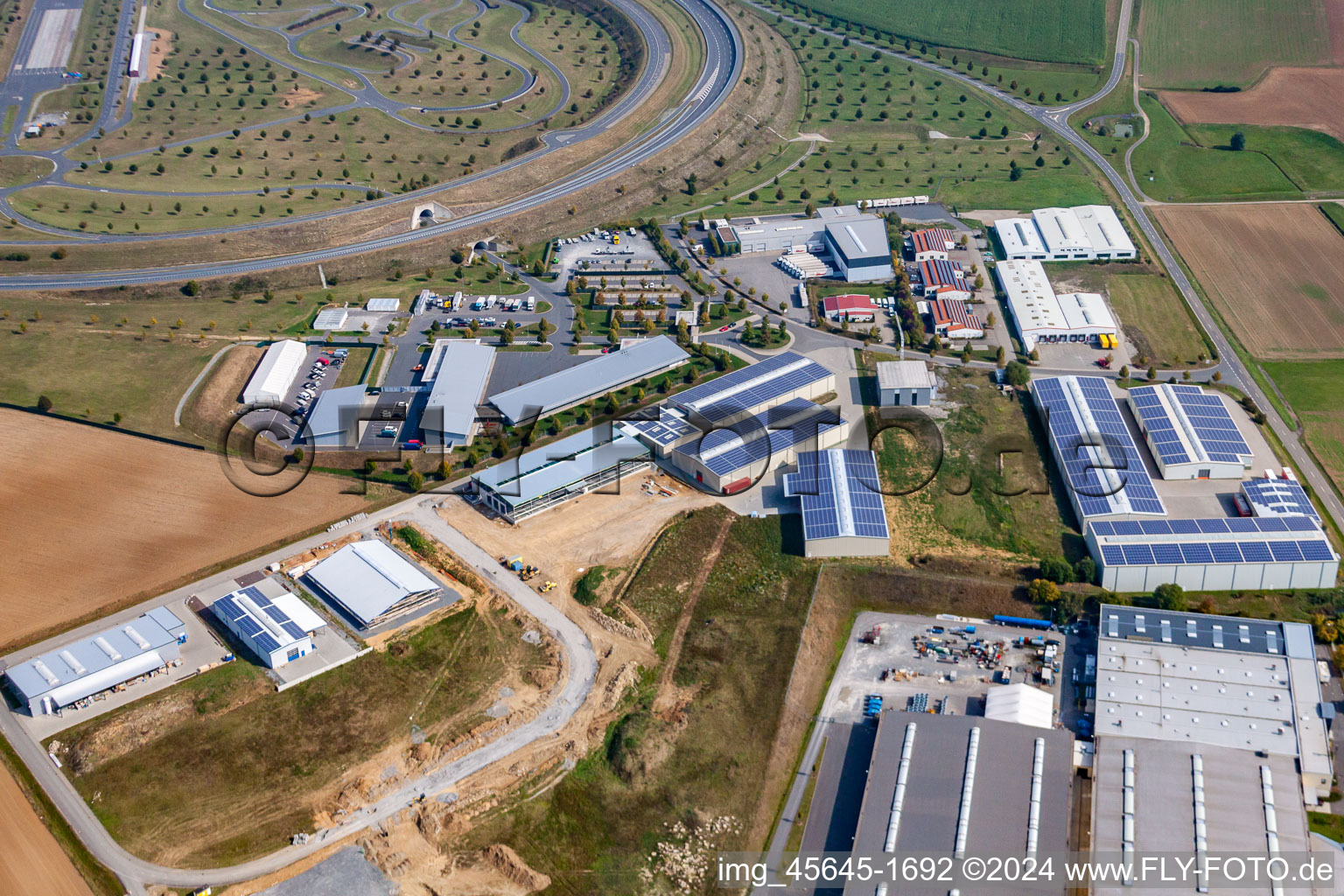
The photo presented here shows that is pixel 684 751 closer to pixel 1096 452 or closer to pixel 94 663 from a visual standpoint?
pixel 94 663

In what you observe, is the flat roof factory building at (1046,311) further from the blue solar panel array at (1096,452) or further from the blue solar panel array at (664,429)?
the blue solar panel array at (664,429)

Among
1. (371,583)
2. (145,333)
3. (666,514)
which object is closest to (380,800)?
(371,583)

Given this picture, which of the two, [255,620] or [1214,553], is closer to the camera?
[255,620]

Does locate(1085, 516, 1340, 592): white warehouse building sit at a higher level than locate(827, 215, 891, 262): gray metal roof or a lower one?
lower

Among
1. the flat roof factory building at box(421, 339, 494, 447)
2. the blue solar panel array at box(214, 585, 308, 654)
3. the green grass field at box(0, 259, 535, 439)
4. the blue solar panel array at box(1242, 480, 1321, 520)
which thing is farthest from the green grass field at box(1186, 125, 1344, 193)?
the blue solar panel array at box(214, 585, 308, 654)

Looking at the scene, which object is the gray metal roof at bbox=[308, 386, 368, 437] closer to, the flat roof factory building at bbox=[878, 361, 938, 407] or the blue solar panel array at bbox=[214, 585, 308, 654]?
the blue solar panel array at bbox=[214, 585, 308, 654]
